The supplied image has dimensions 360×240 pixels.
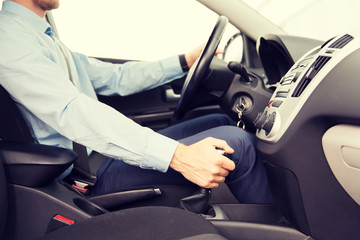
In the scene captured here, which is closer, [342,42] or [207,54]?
[342,42]

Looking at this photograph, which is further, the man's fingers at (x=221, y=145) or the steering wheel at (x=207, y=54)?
the steering wheel at (x=207, y=54)

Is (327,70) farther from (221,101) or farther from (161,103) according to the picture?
(161,103)

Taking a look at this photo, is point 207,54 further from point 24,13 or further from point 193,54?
point 24,13

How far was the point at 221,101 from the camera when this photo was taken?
96 cm

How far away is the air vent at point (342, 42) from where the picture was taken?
1.70 ft

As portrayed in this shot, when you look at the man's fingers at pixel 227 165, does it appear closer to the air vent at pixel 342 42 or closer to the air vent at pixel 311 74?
the air vent at pixel 311 74

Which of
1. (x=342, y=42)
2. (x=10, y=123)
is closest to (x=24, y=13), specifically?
(x=10, y=123)

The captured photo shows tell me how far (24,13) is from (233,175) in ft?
2.48

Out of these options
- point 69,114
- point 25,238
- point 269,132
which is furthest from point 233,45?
point 25,238

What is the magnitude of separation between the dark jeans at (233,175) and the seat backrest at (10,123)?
24 cm

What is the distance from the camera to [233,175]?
712mm

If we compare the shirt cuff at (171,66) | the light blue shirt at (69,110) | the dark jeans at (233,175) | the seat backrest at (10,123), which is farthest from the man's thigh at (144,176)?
the shirt cuff at (171,66)

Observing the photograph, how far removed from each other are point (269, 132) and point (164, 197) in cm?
34

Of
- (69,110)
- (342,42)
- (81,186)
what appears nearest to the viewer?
(342,42)
